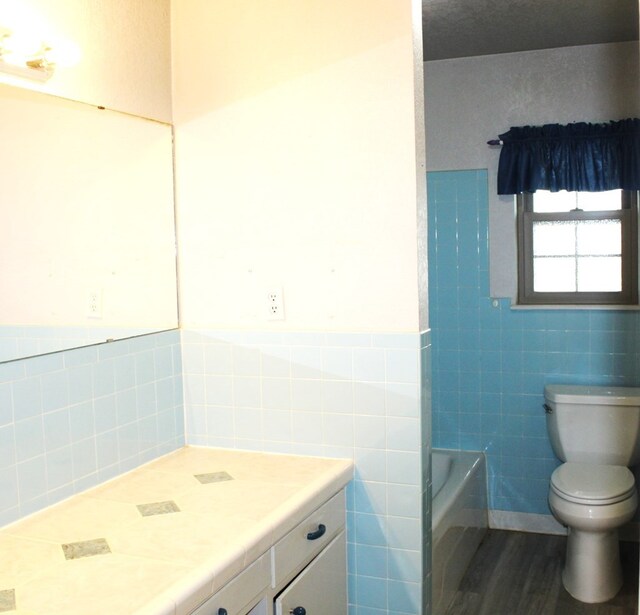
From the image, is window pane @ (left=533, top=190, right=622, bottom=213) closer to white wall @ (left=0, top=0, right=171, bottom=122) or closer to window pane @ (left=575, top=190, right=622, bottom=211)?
window pane @ (left=575, top=190, right=622, bottom=211)

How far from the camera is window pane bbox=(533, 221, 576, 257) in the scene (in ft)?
13.2

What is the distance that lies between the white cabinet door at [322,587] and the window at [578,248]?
2186 mm

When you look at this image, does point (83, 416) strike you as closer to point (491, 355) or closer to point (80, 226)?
point (80, 226)

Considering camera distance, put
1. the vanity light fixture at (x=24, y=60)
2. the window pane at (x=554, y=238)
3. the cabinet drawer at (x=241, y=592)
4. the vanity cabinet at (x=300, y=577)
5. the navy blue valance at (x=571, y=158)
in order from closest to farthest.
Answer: the cabinet drawer at (x=241, y=592) → the vanity cabinet at (x=300, y=577) → the vanity light fixture at (x=24, y=60) → the navy blue valance at (x=571, y=158) → the window pane at (x=554, y=238)

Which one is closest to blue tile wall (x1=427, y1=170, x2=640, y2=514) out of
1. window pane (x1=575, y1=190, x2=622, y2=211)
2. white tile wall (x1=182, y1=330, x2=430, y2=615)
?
window pane (x1=575, y1=190, x2=622, y2=211)

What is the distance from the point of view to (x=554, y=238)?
4039mm

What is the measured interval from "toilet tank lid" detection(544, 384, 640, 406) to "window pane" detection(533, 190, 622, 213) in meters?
0.94

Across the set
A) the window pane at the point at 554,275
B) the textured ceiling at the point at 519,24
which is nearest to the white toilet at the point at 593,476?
the window pane at the point at 554,275

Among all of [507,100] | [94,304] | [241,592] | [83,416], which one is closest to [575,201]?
[507,100]

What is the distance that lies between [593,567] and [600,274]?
1490mm

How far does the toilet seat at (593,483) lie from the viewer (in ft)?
10.8

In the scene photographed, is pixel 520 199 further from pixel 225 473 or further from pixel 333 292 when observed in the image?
pixel 225 473

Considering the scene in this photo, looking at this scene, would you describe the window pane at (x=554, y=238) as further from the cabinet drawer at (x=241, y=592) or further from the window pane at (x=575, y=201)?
the cabinet drawer at (x=241, y=592)

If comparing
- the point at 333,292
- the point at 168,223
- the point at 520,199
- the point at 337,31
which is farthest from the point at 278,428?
the point at 520,199
